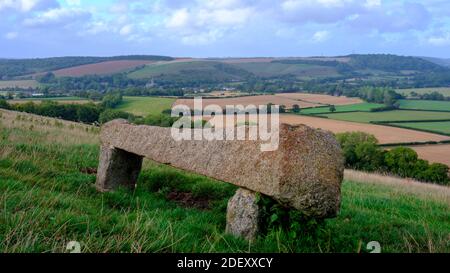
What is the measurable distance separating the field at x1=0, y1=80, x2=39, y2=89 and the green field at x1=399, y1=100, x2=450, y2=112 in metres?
56.6

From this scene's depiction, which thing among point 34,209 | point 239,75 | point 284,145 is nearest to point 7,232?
point 34,209

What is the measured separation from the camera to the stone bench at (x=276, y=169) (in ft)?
19.7

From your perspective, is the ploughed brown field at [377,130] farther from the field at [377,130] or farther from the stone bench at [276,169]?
the stone bench at [276,169]

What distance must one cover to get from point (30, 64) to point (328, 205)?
116 m

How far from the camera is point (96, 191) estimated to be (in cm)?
888

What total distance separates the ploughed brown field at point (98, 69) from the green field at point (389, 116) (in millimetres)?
52643

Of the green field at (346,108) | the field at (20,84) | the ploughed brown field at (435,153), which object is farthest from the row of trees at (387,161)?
the field at (20,84)

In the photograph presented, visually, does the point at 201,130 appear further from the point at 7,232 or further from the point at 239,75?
the point at 239,75

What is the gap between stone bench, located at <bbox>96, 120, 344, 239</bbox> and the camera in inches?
237

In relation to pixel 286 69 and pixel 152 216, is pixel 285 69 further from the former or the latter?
pixel 152 216

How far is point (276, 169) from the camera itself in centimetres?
615

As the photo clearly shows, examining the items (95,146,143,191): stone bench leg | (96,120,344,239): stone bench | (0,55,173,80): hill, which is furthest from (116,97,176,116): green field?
(0,55,173,80): hill

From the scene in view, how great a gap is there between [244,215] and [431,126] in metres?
44.4

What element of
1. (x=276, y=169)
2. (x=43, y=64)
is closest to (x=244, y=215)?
(x=276, y=169)
